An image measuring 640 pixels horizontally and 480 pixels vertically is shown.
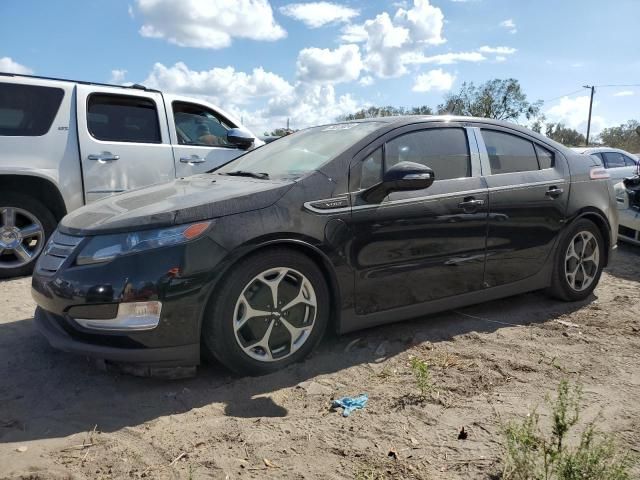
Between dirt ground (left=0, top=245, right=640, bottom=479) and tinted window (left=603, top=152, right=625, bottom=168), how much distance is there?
9.43 meters

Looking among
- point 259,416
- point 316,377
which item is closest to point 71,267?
point 259,416

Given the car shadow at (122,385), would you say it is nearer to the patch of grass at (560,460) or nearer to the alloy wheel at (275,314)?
the alloy wheel at (275,314)

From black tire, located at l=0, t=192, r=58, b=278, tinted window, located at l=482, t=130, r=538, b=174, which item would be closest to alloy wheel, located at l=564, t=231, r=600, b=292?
tinted window, located at l=482, t=130, r=538, b=174

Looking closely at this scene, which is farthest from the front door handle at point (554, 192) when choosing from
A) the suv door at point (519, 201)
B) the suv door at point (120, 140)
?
the suv door at point (120, 140)

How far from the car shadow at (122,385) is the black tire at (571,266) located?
3.17 feet

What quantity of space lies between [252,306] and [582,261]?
318 centimetres

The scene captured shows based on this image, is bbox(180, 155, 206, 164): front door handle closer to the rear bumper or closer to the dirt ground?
the dirt ground

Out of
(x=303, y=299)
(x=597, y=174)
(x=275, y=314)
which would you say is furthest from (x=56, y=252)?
(x=597, y=174)

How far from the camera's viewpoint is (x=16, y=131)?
17.4ft

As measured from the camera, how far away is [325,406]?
2877mm

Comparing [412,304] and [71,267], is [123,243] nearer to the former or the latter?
[71,267]

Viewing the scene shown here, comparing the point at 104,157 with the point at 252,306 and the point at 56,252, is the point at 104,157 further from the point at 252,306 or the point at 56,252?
the point at 252,306

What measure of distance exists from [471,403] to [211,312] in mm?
1506

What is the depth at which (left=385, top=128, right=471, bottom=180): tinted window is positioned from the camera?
3.74 metres
